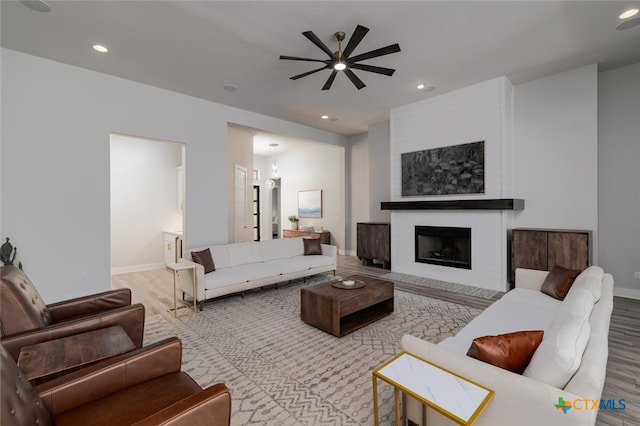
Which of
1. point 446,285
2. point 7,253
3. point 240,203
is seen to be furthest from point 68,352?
point 240,203

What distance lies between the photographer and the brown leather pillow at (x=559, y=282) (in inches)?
110

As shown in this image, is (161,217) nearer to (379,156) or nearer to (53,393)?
(379,156)

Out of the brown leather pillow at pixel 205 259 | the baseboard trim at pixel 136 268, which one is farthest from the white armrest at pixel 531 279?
the baseboard trim at pixel 136 268

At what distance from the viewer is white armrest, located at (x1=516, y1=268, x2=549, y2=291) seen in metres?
3.21

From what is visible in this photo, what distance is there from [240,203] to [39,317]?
480 cm

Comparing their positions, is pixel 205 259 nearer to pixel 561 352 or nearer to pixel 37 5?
pixel 37 5

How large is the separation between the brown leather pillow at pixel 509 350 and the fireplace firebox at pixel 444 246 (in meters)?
3.74

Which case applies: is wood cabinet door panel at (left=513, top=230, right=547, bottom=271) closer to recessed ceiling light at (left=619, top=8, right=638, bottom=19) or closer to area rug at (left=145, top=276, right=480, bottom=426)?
area rug at (left=145, top=276, right=480, bottom=426)

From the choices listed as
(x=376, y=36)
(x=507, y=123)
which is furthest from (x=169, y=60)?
(x=507, y=123)

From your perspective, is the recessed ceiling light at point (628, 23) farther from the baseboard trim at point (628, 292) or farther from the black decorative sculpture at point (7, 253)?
the black decorative sculpture at point (7, 253)

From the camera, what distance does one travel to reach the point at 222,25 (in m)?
3.05

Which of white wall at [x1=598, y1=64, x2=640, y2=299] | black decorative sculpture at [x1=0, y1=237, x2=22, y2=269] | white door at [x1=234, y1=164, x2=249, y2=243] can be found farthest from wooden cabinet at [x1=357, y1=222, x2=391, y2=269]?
black decorative sculpture at [x1=0, y1=237, x2=22, y2=269]

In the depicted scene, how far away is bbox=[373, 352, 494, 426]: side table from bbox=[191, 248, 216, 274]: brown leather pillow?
3.31m

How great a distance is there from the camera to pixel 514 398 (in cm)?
124
